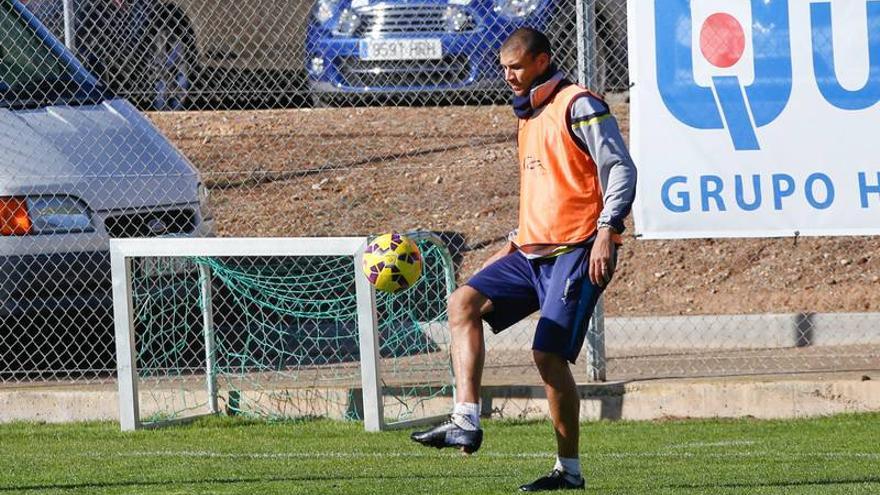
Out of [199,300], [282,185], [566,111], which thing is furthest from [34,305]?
[566,111]

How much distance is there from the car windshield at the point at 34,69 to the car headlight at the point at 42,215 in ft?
2.90

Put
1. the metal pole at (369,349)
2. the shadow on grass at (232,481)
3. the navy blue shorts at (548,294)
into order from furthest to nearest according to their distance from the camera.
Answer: the metal pole at (369,349), the shadow on grass at (232,481), the navy blue shorts at (548,294)

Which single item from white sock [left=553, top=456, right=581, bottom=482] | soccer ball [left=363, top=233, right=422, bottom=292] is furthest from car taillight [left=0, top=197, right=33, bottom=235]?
white sock [left=553, top=456, right=581, bottom=482]

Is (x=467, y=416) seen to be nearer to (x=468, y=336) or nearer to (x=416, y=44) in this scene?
(x=468, y=336)

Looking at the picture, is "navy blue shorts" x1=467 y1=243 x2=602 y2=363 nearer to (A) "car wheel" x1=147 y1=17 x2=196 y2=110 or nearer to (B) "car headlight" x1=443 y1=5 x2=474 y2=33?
(B) "car headlight" x1=443 y1=5 x2=474 y2=33

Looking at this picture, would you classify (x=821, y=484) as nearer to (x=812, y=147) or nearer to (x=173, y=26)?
(x=812, y=147)

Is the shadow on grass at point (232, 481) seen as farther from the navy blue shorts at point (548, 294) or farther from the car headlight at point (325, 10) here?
the car headlight at point (325, 10)

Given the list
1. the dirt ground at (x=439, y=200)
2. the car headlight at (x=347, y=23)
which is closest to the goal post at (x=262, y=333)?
the dirt ground at (x=439, y=200)

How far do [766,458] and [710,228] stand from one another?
209 centimetres

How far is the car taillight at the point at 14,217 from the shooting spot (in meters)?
10.2

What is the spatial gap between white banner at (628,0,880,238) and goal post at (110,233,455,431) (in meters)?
1.51

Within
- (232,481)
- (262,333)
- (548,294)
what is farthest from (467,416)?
(262,333)

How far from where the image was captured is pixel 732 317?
10.9 meters

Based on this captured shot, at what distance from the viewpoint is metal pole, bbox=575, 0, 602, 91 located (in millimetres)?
9734
